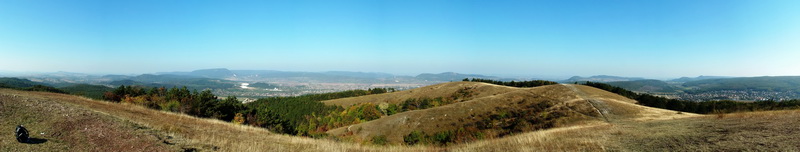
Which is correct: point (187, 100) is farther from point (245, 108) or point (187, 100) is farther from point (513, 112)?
point (513, 112)

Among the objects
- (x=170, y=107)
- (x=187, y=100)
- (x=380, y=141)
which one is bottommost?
(x=380, y=141)

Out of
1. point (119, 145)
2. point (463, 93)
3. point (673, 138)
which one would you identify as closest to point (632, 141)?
point (673, 138)

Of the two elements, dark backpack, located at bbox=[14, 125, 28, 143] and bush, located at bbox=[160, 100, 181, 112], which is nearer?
dark backpack, located at bbox=[14, 125, 28, 143]

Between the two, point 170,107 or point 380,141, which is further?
point 170,107

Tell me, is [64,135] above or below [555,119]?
above

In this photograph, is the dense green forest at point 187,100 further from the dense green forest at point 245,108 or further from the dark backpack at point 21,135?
the dark backpack at point 21,135

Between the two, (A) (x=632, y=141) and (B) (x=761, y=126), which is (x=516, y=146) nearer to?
(A) (x=632, y=141)

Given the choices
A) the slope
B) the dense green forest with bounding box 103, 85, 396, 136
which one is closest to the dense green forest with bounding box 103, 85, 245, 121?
the dense green forest with bounding box 103, 85, 396, 136

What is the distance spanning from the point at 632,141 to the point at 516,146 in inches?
144

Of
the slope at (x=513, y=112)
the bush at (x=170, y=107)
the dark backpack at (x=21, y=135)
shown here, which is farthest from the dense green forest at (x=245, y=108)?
the dark backpack at (x=21, y=135)

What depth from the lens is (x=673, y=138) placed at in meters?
9.87

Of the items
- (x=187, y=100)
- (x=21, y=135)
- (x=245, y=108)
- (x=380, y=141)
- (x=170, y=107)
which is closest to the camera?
(x=21, y=135)

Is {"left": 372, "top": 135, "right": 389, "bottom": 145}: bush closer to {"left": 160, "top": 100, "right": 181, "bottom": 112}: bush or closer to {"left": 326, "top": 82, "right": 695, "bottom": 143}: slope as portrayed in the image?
{"left": 326, "top": 82, "right": 695, "bottom": 143}: slope

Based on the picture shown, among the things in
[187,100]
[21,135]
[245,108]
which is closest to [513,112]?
[21,135]
